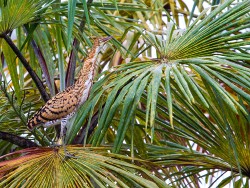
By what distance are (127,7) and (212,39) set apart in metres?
0.59

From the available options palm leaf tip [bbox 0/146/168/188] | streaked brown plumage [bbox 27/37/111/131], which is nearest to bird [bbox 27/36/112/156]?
streaked brown plumage [bbox 27/37/111/131]

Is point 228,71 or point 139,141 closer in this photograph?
point 228,71

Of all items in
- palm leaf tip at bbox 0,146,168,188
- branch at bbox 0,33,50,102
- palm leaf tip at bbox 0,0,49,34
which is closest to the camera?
palm leaf tip at bbox 0,146,168,188

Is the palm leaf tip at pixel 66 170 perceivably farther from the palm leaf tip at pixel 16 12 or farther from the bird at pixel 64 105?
the palm leaf tip at pixel 16 12

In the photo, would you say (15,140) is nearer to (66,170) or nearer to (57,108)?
(57,108)

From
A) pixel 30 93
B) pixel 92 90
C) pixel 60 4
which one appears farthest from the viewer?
pixel 30 93

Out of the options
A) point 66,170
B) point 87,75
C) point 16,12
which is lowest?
point 66,170

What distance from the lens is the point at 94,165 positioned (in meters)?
2.01

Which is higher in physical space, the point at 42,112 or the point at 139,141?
the point at 42,112

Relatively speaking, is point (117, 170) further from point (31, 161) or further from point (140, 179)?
point (31, 161)

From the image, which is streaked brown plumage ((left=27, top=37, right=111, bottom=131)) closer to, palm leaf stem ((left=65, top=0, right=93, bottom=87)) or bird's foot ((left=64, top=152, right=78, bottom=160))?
palm leaf stem ((left=65, top=0, right=93, bottom=87))

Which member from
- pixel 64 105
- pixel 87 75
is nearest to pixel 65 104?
pixel 64 105

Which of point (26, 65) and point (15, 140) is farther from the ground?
point (26, 65)

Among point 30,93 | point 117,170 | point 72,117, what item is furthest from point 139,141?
point 30,93
